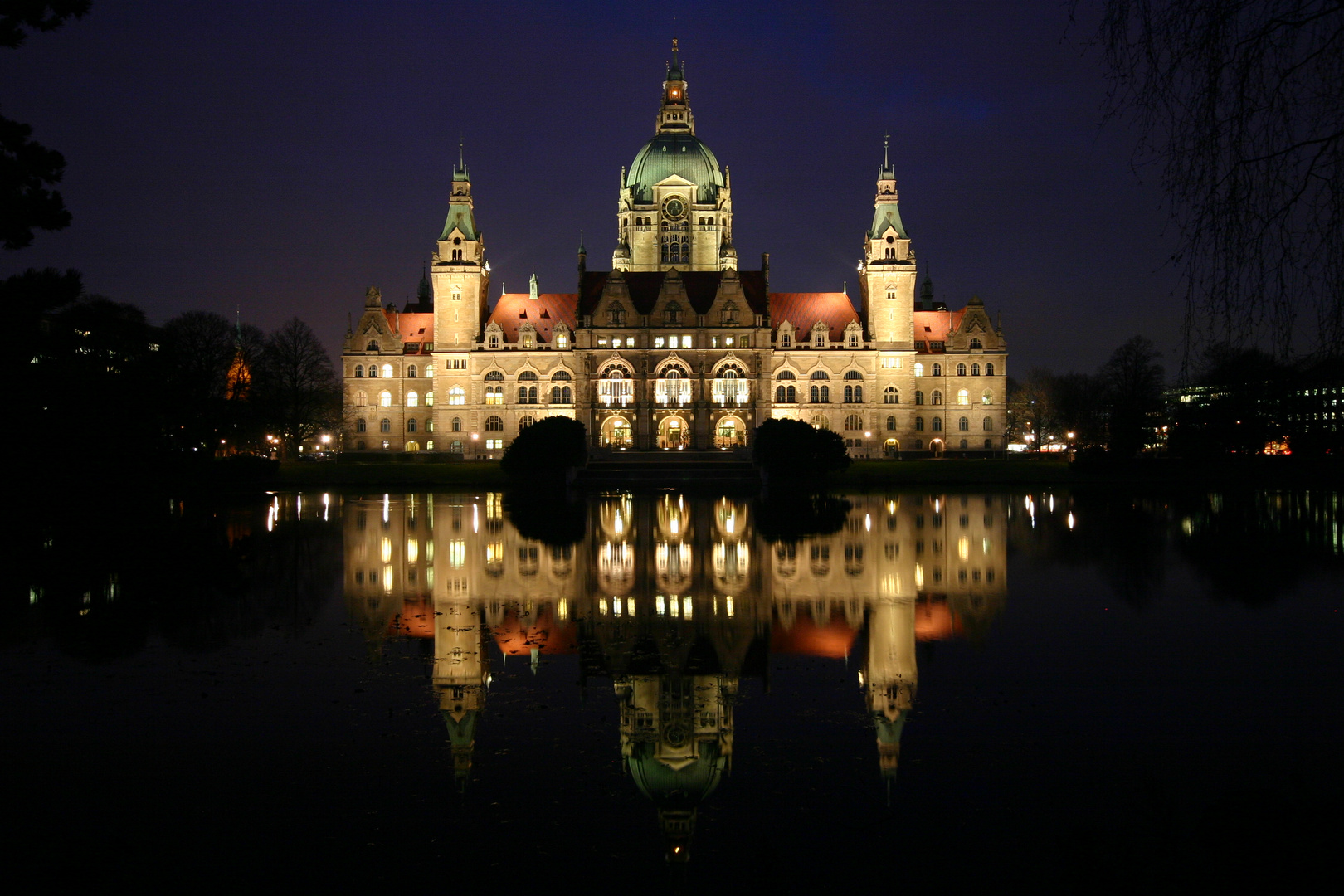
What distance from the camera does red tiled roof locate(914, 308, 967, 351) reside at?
98.5 metres

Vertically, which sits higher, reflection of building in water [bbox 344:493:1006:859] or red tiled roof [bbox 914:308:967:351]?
red tiled roof [bbox 914:308:967:351]

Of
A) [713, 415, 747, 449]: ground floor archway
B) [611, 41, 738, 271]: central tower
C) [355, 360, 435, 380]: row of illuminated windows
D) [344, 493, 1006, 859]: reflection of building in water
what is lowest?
[344, 493, 1006, 859]: reflection of building in water

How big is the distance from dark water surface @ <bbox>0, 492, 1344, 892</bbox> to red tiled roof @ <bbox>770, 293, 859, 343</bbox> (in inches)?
2969

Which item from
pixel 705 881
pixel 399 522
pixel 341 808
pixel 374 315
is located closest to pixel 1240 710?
pixel 705 881

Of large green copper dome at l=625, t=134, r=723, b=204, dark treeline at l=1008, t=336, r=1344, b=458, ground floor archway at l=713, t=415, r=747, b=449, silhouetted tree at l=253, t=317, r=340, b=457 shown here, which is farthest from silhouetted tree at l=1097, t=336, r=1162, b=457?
silhouetted tree at l=253, t=317, r=340, b=457

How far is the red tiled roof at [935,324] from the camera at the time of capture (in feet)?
323

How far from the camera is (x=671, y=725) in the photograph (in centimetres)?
995

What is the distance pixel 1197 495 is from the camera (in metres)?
48.5

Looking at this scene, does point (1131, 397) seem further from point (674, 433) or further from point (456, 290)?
point (456, 290)

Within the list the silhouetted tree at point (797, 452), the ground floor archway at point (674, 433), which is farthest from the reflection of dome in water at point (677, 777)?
the ground floor archway at point (674, 433)

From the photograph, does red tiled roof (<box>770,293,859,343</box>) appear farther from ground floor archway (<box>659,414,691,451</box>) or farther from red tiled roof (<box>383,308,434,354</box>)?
red tiled roof (<box>383,308,434,354</box>)

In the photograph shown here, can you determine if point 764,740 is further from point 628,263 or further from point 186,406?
point 628,263

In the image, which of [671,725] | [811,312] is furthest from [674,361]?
[671,725]

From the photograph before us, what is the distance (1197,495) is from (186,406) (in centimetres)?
4467
